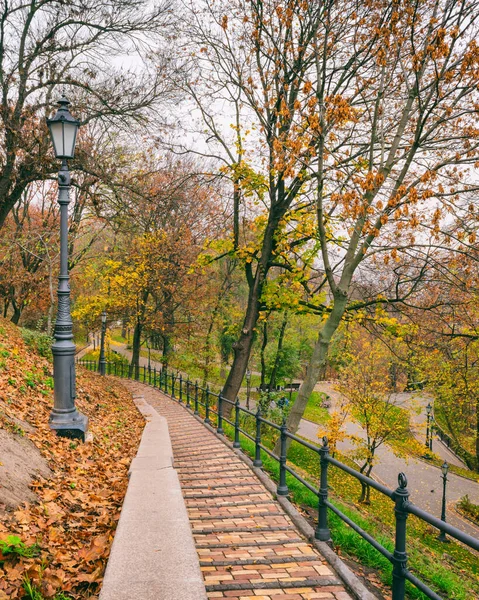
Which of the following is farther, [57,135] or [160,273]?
A: [160,273]

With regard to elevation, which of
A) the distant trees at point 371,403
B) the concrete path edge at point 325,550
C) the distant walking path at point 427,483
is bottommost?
the distant walking path at point 427,483

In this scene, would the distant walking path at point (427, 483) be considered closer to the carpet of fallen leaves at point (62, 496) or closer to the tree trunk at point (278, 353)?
the tree trunk at point (278, 353)

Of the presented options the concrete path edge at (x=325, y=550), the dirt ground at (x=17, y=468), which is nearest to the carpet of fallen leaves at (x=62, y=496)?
the dirt ground at (x=17, y=468)

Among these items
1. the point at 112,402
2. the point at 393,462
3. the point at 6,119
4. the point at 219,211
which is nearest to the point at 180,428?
the point at 112,402

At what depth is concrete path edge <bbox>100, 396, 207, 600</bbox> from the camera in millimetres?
3141

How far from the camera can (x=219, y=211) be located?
25406 millimetres

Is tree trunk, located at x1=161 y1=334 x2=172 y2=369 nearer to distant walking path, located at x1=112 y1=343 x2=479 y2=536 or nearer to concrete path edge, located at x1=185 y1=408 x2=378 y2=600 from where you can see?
distant walking path, located at x1=112 y1=343 x2=479 y2=536

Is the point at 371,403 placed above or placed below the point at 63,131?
below

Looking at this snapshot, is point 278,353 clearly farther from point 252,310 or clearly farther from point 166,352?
point 252,310

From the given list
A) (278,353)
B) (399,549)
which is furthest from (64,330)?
(278,353)

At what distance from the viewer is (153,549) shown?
375 cm

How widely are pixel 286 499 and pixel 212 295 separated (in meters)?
25.4

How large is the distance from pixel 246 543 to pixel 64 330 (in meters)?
4.87

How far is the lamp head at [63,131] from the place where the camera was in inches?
316
